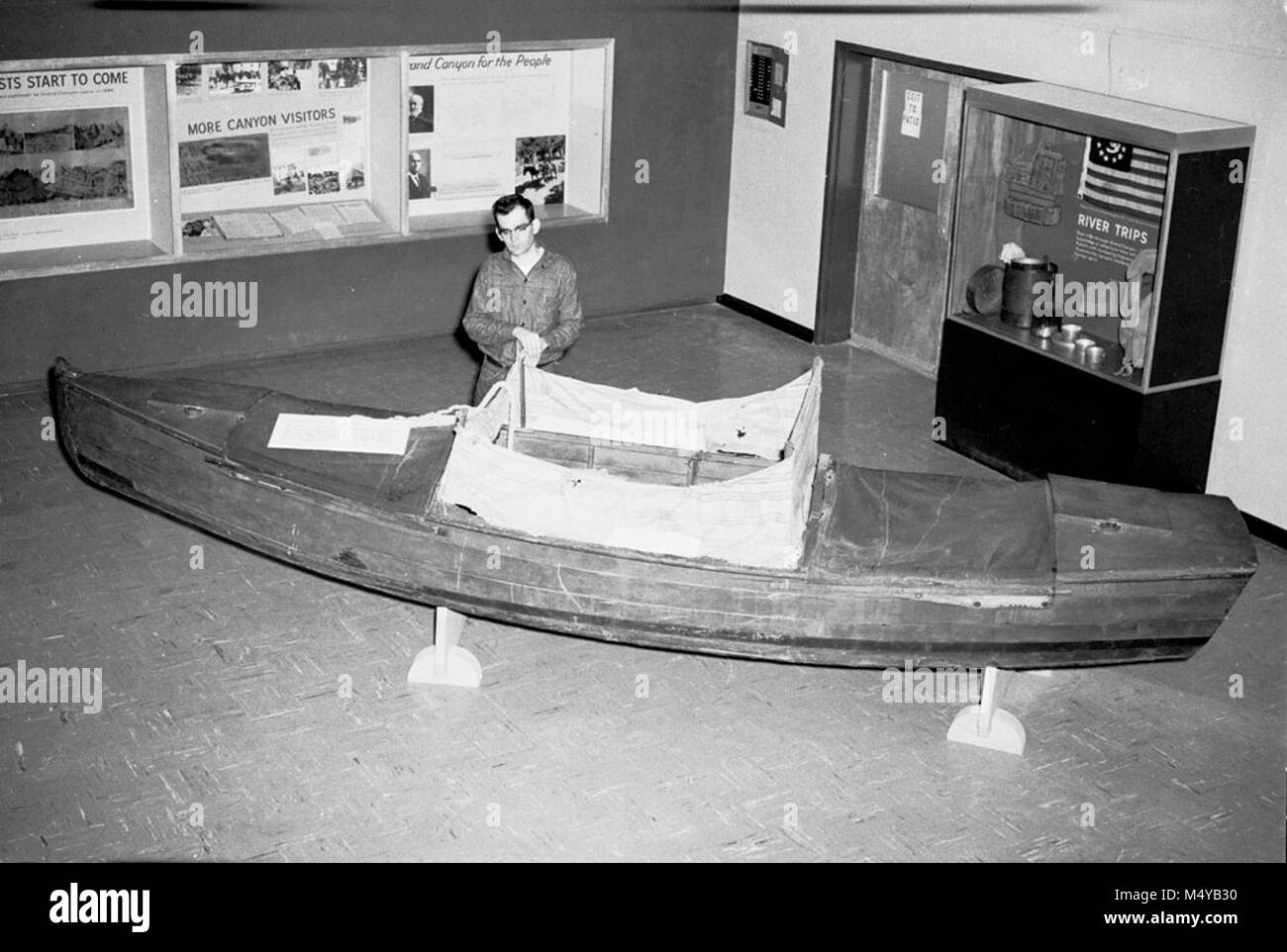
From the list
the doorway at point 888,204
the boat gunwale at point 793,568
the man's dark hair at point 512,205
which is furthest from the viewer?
the doorway at point 888,204

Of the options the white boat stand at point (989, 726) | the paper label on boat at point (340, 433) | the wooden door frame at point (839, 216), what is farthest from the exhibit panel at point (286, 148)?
the white boat stand at point (989, 726)

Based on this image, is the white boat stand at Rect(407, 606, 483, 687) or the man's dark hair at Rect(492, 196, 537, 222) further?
the man's dark hair at Rect(492, 196, 537, 222)

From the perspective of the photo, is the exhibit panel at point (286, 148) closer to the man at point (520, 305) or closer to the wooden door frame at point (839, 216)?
the wooden door frame at point (839, 216)

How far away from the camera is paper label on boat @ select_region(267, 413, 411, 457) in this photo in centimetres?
666

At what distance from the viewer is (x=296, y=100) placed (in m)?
10.3

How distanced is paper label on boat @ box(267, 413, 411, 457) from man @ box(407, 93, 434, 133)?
14.0 feet

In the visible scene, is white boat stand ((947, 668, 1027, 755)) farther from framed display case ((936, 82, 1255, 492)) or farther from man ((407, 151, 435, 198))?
man ((407, 151, 435, 198))

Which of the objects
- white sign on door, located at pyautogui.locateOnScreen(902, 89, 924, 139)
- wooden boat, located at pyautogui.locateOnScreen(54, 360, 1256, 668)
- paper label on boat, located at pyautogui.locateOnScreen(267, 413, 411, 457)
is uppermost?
white sign on door, located at pyautogui.locateOnScreen(902, 89, 924, 139)

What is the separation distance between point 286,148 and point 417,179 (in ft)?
3.12

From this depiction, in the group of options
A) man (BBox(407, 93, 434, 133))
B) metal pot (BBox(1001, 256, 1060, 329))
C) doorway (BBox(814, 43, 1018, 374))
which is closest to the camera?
metal pot (BBox(1001, 256, 1060, 329))

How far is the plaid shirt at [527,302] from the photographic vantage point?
7.23 metres

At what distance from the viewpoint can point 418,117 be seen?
35.0 feet

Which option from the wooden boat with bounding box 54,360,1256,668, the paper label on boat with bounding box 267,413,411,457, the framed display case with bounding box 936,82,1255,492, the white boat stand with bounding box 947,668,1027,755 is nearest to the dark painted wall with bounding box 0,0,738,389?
the framed display case with bounding box 936,82,1255,492

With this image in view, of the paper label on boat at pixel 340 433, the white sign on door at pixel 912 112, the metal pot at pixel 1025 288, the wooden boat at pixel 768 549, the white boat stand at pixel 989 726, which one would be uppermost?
the white sign on door at pixel 912 112
